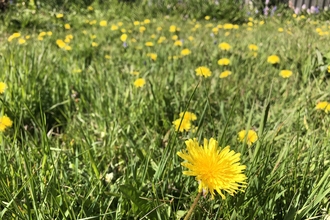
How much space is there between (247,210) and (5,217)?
0.78 meters

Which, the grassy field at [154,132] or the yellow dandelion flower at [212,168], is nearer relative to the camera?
the yellow dandelion flower at [212,168]

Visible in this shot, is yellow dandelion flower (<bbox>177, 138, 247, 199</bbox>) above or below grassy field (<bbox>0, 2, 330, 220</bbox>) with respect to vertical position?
above

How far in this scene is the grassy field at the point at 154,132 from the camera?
3.37ft

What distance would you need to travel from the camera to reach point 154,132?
1609 mm

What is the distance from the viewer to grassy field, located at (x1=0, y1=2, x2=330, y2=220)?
3.37 feet

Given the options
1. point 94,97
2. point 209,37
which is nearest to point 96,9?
point 209,37

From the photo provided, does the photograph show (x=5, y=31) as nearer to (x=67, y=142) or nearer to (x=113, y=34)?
(x=113, y=34)

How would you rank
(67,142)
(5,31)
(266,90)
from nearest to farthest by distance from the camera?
1. (67,142)
2. (266,90)
3. (5,31)

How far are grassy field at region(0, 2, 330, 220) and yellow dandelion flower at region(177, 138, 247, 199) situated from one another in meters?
0.05

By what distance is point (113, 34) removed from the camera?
13.6 feet

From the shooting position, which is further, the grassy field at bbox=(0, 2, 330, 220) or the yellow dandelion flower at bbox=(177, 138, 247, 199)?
the grassy field at bbox=(0, 2, 330, 220)

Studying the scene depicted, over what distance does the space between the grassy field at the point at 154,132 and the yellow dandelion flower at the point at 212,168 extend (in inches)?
1.9

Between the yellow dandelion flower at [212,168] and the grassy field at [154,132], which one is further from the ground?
the yellow dandelion flower at [212,168]

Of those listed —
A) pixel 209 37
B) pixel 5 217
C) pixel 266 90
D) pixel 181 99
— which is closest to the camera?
pixel 5 217
